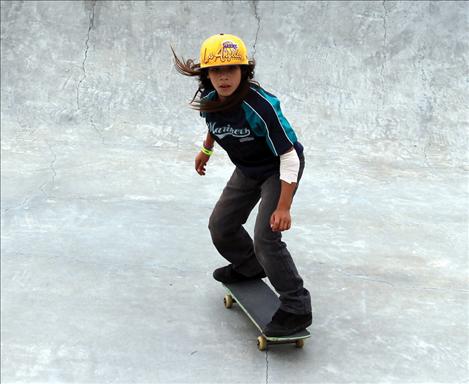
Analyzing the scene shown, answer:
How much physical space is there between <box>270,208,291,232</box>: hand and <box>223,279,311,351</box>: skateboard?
53 centimetres

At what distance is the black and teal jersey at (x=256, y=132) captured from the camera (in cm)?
251

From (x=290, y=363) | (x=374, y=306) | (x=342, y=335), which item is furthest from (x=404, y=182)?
(x=290, y=363)

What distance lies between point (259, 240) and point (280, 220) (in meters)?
0.20

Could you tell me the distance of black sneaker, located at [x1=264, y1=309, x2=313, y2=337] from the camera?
272 centimetres

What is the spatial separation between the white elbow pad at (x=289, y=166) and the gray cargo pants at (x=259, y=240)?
14 cm

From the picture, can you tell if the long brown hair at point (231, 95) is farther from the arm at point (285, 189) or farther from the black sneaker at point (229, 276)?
the black sneaker at point (229, 276)

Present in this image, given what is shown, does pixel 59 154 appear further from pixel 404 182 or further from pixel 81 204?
pixel 404 182

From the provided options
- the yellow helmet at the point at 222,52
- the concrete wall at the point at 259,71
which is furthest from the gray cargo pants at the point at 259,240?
the concrete wall at the point at 259,71

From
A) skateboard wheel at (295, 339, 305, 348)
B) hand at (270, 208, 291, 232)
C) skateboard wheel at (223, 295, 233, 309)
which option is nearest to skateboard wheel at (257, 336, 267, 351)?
skateboard wheel at (295, 339, 305, 348)

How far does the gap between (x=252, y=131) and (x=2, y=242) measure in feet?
6.73

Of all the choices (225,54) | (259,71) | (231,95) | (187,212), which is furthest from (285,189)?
(259,71)

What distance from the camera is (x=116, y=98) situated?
242 inches

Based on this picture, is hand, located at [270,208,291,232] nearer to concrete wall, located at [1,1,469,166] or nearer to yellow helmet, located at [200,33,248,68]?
yellow helmet, located at [200,33,248,68]

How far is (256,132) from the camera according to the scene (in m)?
2.55
